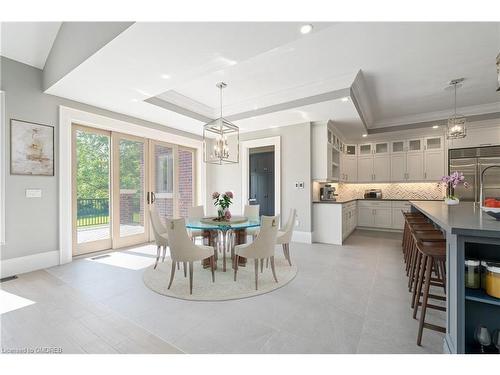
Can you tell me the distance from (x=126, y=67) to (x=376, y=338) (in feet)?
11.8

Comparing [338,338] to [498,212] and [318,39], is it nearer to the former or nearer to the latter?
[498,212]

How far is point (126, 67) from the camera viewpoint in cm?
260

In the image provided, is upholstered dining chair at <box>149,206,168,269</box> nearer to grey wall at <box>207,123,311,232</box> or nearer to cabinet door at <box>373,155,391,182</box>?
grey wall at <box>207,123,311,232</box>

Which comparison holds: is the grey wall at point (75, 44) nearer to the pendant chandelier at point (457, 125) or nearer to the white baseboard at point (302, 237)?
the white baseboard at point (302, 237)

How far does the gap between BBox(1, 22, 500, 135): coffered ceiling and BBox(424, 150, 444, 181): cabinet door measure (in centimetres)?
103

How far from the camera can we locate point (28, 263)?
10.3 ft

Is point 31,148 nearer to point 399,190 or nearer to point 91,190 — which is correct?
point 91,190

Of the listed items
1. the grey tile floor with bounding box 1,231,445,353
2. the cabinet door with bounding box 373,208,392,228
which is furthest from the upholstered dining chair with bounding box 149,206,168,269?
the cabinet door with bounding box 373,208,392,228

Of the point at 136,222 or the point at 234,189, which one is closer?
the point at 136,222

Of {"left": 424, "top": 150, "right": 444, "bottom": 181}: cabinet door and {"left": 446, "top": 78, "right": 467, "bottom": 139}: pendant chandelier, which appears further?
{"left": 424, "top": 150, "right": 444, "bottom": 181}: cabinet door

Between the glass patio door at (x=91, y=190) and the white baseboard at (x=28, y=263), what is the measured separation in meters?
0.42

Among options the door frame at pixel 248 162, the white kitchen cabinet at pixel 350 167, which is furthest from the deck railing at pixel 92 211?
the white kitchen cabinet at pixel 350 167

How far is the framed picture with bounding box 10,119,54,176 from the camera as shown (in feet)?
9.96
